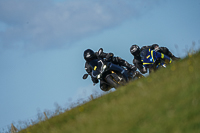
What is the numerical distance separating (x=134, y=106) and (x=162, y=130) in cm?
140

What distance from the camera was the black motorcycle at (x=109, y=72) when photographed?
16.6 metres

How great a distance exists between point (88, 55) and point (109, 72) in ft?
4.01

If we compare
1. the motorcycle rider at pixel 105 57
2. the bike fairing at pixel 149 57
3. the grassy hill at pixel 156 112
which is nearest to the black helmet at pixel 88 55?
the motorcycle rider at pixel 105 57

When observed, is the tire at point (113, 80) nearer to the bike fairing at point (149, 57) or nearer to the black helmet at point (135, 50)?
the bike fairing at point (149, 57)

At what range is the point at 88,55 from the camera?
55.6 feet

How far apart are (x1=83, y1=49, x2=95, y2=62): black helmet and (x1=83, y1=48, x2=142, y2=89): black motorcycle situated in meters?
0.19

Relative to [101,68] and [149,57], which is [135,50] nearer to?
[149,57]

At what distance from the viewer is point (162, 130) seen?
6.16 metres

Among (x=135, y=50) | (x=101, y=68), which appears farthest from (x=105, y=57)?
(x=135, y=50)

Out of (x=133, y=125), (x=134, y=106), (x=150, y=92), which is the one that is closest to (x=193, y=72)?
(x=150, y=92)

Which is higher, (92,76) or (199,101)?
(92,76)

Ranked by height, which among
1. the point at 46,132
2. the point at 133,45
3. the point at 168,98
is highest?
the point at 133,45

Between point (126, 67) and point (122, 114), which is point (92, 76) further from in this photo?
point (122, 114)

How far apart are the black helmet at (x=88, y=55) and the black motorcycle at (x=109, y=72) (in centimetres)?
19
